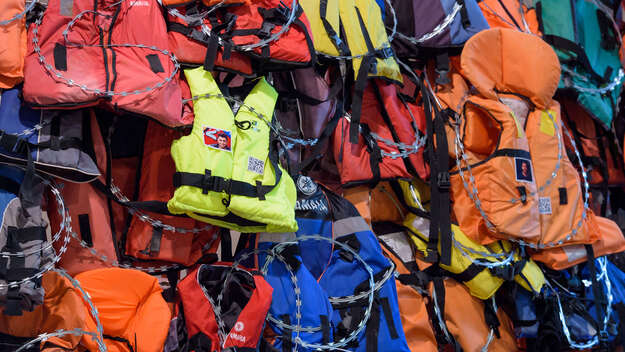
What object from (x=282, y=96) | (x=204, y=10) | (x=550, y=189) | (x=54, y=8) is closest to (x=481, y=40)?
(x=550, y=189)

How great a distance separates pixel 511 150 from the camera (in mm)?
3289

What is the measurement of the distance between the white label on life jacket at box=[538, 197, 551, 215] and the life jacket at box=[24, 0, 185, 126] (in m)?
2.04

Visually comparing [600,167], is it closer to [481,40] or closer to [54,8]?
[481,40]

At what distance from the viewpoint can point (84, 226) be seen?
257cm

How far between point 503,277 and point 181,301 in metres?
1.76

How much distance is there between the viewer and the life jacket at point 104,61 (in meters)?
2.26

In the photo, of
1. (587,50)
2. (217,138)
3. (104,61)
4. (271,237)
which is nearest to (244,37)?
(217,138)

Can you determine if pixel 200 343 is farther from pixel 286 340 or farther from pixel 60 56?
pixel 60 56

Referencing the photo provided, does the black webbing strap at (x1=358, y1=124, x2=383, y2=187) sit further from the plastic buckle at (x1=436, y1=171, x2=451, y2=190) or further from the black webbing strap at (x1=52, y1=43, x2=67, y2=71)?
the black webbing strap at (x1=52, y1=43, x2=67, y2=71)

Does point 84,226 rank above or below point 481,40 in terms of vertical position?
below

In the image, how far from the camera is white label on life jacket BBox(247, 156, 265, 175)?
2541 millimetres

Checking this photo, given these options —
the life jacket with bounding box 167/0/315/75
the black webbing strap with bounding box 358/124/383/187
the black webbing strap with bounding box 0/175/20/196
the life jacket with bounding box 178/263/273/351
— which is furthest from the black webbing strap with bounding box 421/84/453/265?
the black webbing strap with bounding box 0/175/20/196

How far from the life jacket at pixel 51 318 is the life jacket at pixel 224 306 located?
17.4 inches

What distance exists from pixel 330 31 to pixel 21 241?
1702 mm
